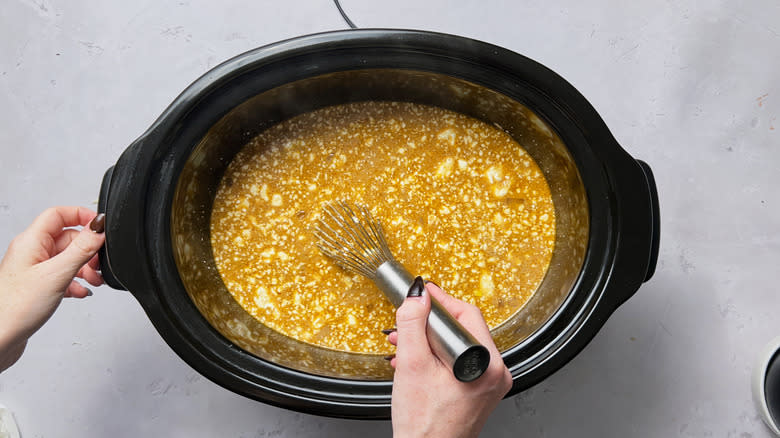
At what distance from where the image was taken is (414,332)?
63 centimetres

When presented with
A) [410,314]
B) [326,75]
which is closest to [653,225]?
[410,314]

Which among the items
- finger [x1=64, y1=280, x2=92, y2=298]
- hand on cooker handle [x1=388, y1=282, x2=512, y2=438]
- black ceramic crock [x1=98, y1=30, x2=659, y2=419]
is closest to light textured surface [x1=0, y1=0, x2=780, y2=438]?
finger [x1=64, y1=280, x2=92, y2=298]

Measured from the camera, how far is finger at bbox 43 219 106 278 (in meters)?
0.74

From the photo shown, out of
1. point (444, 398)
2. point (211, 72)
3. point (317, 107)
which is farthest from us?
point (317, 107)

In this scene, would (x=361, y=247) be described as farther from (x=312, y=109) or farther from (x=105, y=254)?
(x=105, y=254)

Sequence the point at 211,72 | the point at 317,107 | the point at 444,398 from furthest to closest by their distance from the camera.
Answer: the point at 317,107
the point at 211,72
the point at 444,398

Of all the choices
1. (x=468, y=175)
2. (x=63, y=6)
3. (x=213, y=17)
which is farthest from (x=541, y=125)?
(x=63, y=6)

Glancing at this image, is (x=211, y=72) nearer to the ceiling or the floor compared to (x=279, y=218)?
nearer to the ceiling

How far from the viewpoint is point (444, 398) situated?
618 mm

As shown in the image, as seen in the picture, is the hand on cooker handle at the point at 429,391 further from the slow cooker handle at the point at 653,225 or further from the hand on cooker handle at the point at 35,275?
the hand on cooker handle at the point at 35,275

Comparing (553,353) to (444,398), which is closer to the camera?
(444,398)

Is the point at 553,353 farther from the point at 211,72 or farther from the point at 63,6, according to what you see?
the point at 63,6

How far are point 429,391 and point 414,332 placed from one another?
0.07m

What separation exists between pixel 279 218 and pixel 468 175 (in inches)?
12.4
